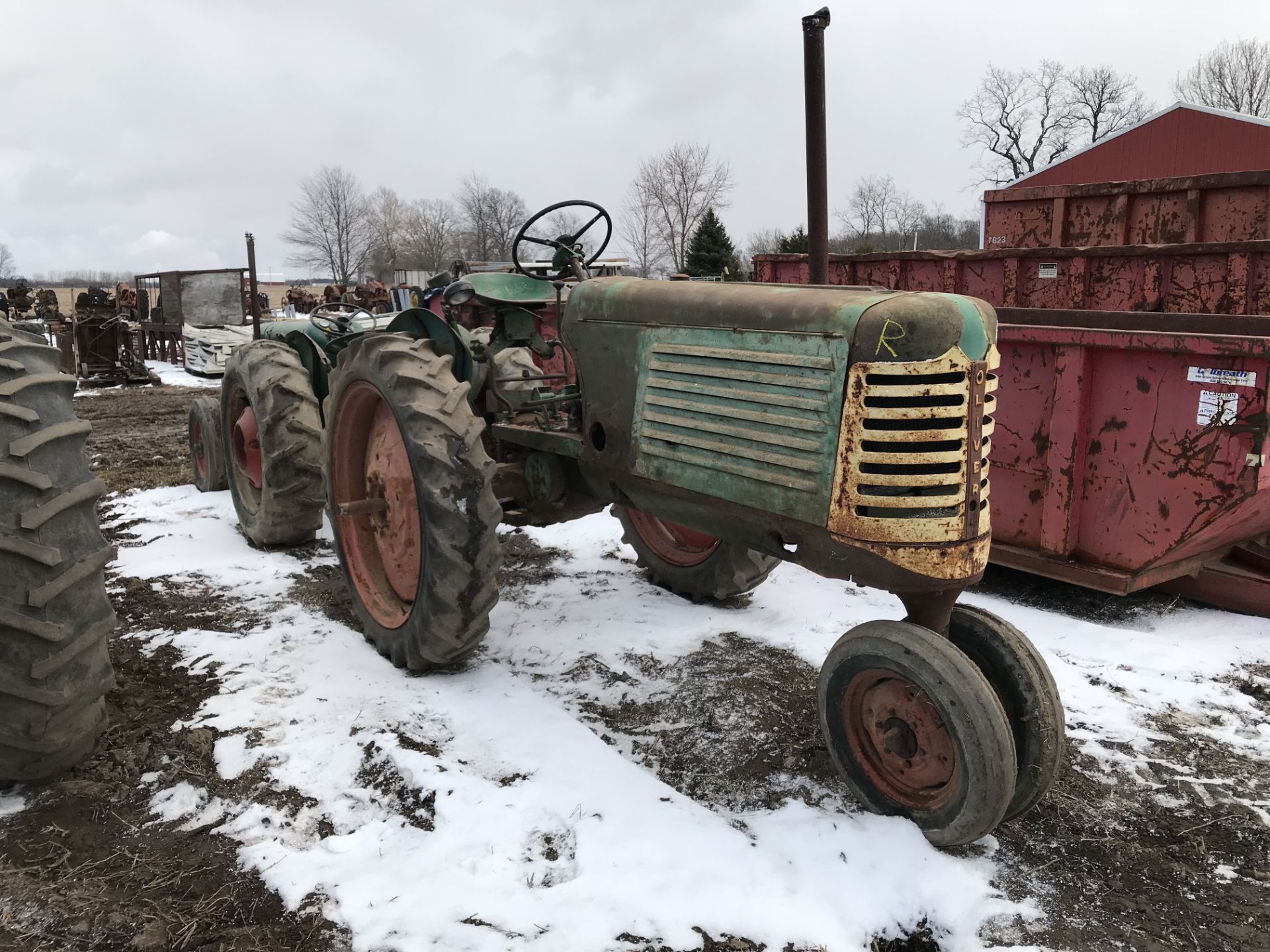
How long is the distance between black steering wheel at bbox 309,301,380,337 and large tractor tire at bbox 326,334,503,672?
5.61 ft

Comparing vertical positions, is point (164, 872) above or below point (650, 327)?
below

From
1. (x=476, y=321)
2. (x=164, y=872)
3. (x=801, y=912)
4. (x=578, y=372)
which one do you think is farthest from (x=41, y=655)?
(x=476, y=321)

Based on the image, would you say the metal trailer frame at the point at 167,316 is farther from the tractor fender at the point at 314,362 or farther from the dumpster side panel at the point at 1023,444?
the dumpster side panel at the point at 1023,444

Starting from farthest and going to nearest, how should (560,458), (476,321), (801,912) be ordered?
(476,321)
(560,458)
(801,912)

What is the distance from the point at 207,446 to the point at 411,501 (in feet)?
12.2

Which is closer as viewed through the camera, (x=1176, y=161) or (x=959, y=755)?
(x=959, y=755)

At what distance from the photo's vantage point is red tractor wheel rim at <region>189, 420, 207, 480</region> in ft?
22.9

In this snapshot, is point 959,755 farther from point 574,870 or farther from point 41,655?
point 41,655

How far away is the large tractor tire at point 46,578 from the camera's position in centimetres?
263

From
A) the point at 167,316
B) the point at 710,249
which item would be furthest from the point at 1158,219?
the point at 710,249

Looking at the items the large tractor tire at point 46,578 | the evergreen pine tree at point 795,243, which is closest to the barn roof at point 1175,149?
the evergreen pine tree at point 795,243

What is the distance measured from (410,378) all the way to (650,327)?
1011mm

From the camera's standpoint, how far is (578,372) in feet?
11.8

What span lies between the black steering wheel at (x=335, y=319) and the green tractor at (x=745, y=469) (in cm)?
173
